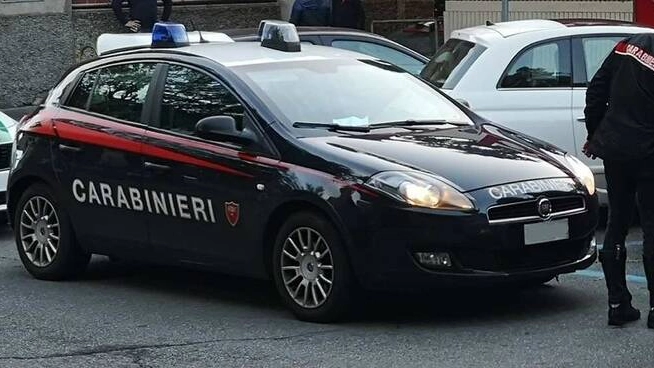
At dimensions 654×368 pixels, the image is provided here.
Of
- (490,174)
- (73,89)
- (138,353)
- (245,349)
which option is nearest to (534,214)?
(490,174)

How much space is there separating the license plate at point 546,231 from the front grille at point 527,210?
1.7 inches

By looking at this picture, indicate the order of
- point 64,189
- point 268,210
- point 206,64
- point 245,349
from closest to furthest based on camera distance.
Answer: point 245,349 < point 268,210 < point 206,64 < point 64,189

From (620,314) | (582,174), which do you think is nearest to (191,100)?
(582,174)

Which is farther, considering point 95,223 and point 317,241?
point 95,223

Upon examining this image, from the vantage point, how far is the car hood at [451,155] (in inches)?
277

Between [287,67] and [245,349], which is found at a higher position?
[287,67]

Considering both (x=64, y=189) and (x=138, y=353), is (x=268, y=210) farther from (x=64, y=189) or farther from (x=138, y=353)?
(x=64, y=189)

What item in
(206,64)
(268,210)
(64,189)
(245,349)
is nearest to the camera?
(245,349)

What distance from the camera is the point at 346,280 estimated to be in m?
7.02

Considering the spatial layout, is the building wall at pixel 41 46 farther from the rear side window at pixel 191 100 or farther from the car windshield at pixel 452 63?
the rear side window at pixel 191 100

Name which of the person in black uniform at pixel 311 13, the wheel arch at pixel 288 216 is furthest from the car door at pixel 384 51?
the wheel arch at pixel 288 216

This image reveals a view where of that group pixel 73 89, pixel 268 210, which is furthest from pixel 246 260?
pixel 73 89

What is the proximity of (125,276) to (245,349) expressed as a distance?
2.48 meters

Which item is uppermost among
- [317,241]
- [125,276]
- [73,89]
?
[73,89]
